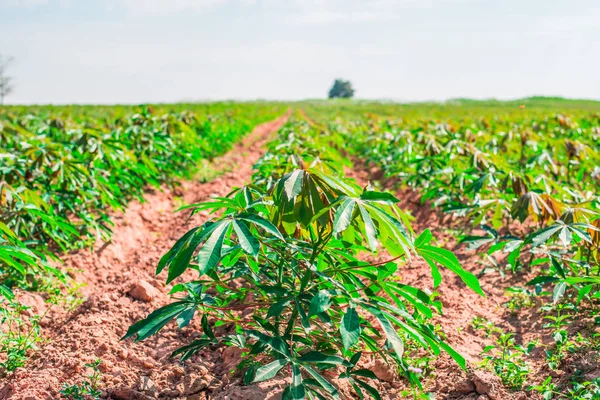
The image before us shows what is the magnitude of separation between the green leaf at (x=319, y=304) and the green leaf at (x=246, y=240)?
224mm

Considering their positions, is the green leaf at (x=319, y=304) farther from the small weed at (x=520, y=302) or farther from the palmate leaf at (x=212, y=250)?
the small weed at (x=520, y=302)

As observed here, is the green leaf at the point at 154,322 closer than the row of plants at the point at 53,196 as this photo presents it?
Yes

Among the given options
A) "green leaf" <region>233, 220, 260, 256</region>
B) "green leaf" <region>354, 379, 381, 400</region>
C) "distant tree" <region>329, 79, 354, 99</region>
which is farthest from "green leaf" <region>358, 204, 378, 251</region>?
"distant tree" <region>329, 79, 354, 99</region>

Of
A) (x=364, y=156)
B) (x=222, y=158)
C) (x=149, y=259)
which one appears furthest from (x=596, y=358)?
(x=222, y=158)

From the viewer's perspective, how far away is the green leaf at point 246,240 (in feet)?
4.48

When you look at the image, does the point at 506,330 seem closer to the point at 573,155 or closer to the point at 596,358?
the point at 596,358

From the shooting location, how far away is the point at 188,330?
8.64ft

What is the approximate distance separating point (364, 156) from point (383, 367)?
621 cm

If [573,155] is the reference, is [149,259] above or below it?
below

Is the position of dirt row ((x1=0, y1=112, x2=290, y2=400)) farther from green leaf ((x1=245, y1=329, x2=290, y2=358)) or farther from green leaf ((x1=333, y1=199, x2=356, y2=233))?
green leaf ((x1=333, y1=199, x2=356, y2=233))

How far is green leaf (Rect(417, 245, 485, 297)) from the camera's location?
57.7 inches

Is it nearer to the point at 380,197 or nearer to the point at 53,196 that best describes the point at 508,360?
the point at 380,197

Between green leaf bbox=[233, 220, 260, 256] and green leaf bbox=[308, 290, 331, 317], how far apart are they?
0.22 metres

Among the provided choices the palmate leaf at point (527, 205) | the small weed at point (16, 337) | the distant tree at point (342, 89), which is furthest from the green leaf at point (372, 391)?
the distant tree at point (342, 89)
